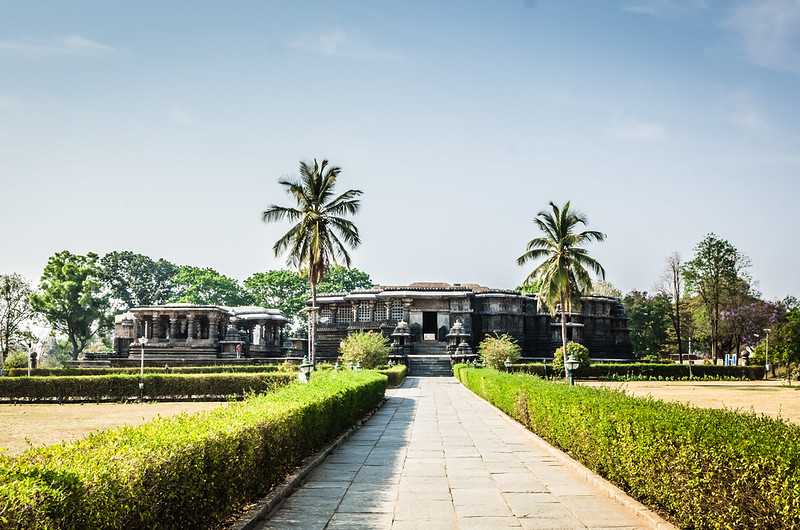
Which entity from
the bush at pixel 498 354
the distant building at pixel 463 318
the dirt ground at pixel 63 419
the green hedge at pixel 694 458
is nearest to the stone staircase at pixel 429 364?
the distant building at pixel 463 318

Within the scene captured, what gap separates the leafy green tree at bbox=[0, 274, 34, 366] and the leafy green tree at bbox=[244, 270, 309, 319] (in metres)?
24.5

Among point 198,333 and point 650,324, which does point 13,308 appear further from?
point 650,324

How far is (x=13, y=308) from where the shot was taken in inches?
2425

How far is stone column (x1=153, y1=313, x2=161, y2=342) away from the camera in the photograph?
180 ft

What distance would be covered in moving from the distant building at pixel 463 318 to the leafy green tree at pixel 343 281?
28.1 meters

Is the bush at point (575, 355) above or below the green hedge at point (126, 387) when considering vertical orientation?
above

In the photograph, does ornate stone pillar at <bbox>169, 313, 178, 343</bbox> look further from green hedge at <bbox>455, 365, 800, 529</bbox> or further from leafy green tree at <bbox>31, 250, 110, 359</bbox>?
green hedge at <bbox>455, 365, 800, 529</bbox>

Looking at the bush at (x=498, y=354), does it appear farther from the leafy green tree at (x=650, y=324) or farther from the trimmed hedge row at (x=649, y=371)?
the leafy green tree at (x=650, y=324)

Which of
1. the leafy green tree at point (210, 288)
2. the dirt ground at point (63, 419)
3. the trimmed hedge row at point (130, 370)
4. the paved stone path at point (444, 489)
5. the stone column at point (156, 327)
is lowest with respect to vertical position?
the dirt ground at point (63, 419)

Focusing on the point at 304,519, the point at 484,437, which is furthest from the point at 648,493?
the point at 484,437

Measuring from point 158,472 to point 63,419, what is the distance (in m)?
18.2

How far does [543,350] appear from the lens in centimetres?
5922

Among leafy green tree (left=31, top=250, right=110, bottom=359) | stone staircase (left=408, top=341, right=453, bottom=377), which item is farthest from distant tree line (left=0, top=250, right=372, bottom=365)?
stone staircase (left=408, top=341, right=453, bottom=377)

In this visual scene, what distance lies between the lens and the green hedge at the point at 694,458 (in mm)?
5188
